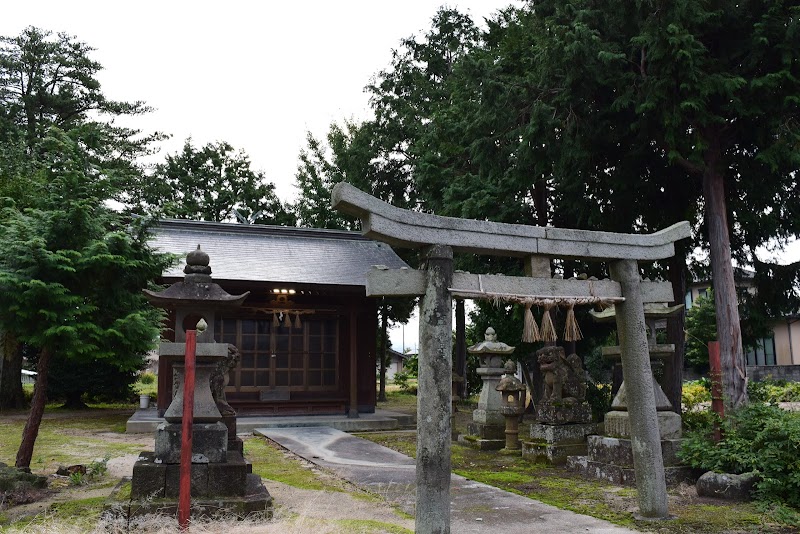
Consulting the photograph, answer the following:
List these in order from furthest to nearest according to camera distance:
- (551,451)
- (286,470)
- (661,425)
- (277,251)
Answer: (277,251)
(551,451)
(286,470)
(661,425)

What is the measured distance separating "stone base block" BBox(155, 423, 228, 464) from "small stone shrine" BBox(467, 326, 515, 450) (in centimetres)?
628

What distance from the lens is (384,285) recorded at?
16.4 feet

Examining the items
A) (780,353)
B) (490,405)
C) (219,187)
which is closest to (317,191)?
(219,187)

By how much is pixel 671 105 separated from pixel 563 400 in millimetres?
5199

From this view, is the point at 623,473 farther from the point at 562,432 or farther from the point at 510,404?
the point at 510,404

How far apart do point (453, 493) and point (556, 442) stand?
302 cm

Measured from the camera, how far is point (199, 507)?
5672mm

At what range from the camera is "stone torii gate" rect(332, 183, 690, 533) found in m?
4.96

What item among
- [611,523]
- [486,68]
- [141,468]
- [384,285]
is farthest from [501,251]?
[486,68]

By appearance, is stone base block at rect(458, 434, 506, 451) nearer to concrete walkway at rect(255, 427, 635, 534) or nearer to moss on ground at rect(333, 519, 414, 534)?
concrete walkway at rect(255, 427, 635, 534)

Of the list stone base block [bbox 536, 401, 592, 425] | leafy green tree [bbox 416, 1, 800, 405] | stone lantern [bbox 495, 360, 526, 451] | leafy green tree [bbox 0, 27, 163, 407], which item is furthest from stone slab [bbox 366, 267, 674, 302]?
leafy green tree [bbox 0, 27, 163, 407]

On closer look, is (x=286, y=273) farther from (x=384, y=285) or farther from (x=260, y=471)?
(x=384, y=285)

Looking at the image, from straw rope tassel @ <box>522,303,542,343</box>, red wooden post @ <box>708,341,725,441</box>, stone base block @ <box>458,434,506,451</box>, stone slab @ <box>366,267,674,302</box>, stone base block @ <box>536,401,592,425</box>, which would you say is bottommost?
stone base block @ <box>458,434,506,451</box>

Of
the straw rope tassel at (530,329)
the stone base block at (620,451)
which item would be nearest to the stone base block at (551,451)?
the stone base block at (620,451)
